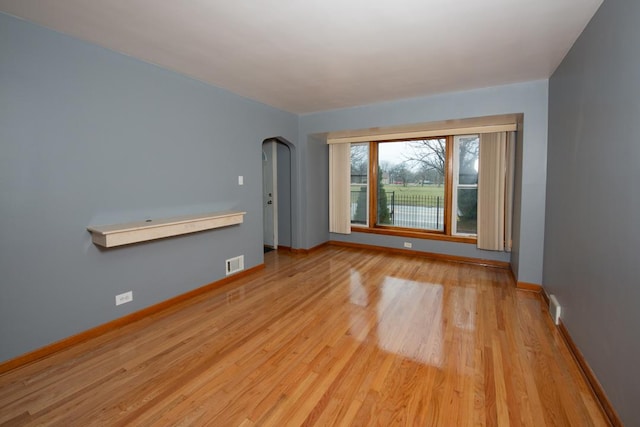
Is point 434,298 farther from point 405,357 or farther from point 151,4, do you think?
point 151,4

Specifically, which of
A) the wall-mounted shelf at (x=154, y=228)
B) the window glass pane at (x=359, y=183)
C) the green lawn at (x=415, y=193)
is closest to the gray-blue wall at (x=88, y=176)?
the wall-mounted shelf at (x=154, y=228)

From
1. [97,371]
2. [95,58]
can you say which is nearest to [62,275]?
[97,371]

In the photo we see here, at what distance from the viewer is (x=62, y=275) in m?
2.41

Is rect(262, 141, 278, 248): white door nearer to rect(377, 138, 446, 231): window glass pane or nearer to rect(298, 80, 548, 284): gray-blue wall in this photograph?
rect(298, 80, 548, 284): gray-blue wall

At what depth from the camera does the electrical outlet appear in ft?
9.12

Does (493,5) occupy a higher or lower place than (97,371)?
higher

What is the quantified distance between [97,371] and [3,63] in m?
2.30

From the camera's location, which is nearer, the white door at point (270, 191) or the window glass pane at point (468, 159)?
the window glass pane at point (468, 159)

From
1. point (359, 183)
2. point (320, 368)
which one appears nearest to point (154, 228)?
point (320, 368)

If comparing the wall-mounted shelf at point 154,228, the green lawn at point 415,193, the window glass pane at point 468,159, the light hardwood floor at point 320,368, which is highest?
the window glass pane at point 468,159

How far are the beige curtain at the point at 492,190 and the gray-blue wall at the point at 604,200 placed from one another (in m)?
1.66

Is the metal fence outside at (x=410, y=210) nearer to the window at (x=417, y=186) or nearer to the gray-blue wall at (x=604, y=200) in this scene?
the window at (x=417, y=186)

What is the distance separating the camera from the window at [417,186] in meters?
4.95

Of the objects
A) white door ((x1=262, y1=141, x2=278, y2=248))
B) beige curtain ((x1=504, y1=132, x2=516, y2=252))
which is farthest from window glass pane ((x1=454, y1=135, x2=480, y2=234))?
white door ((x1=262, y1=141, x2=278, y2=248))
